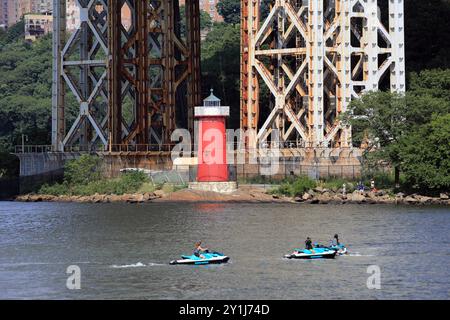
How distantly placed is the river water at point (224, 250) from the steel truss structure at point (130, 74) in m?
22.7

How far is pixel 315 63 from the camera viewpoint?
5768 inches

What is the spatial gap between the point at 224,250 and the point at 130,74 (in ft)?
220

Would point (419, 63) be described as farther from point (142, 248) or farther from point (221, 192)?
point (142, 248)

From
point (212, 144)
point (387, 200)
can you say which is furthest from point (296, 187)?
point (387, 200)

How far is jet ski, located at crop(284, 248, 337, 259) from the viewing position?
88438mm

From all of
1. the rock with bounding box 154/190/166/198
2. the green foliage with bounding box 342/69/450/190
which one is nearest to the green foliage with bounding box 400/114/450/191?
the green foliage with bounding box 342/69/450/190

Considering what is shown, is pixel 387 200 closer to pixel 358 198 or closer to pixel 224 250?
pixel 358 198

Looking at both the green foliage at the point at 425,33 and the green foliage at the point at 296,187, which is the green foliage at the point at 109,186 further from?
the green foliage at the point at 425,33

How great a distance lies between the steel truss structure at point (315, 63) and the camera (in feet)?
482

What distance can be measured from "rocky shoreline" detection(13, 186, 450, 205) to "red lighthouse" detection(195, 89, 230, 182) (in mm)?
1961

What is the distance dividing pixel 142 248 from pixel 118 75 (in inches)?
2516

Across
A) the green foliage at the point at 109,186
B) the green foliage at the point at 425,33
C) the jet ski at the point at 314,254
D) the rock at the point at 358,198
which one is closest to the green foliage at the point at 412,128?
the rock at the point at 358,198

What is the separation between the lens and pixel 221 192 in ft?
455

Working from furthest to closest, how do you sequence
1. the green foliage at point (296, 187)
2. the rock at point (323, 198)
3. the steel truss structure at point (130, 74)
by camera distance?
1. the steel truss structure at point (130, 74)
2. the green foliage at point (296, 187)
3. the rock at point (323, 198)
